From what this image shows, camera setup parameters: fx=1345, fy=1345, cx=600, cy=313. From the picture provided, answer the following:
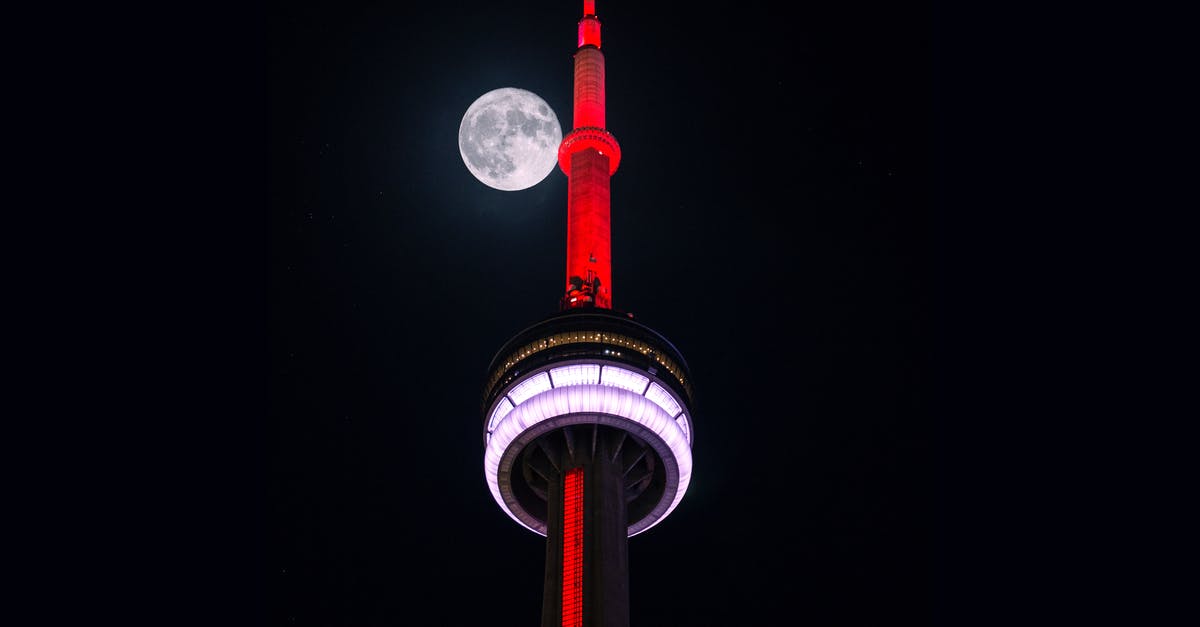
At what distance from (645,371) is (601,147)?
881 inches

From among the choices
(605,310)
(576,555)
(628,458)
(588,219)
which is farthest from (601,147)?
(576,555)

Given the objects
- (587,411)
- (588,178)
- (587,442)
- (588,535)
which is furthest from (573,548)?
(588,178)

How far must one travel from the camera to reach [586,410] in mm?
75125

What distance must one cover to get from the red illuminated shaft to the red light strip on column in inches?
459

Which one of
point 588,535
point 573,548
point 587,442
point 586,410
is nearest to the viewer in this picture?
point 573,548

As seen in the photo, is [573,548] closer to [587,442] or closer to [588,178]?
[587,442]

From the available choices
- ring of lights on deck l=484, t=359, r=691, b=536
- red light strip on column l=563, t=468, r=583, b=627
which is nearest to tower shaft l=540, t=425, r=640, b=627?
red light strip on column l=563, t=468, r=583, b=627

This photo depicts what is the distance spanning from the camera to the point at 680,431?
253 ft

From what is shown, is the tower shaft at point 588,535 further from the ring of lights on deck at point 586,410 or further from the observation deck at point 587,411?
the ring of lights on deck at point 586,410

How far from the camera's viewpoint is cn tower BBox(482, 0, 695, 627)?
73.1 m

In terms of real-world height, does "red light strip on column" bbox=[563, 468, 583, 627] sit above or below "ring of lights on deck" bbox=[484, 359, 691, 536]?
below

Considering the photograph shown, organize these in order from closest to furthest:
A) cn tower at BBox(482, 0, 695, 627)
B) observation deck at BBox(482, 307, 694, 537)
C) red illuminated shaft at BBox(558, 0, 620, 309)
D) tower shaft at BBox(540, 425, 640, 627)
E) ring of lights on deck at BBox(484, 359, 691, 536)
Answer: tower shaft at BBox(540, 425, 640, 627)
cn tower at BBox(482, 0, 695, 627)
ring of lights on deck at BBox(484, 359, 691, 536)
observation deck at BBox(482, 307, 694, 537)
red illuminated shaft at BBox(558, 0, 620, 309)

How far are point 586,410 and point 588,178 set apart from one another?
21.6m

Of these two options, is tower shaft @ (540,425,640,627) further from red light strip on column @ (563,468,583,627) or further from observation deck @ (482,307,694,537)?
observation deck @ (482,307,694,537)
